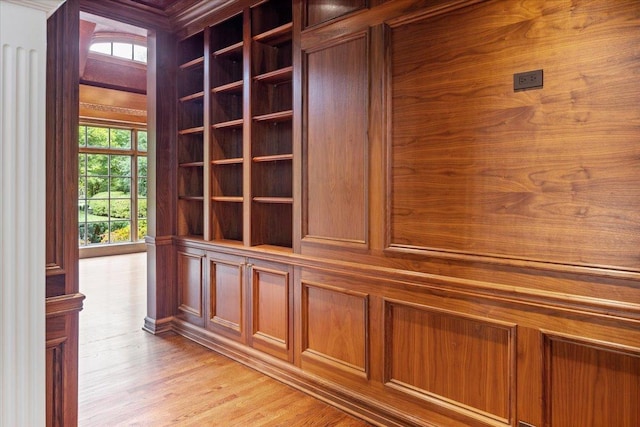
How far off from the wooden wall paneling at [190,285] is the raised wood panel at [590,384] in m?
2.68

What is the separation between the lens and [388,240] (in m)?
2.30

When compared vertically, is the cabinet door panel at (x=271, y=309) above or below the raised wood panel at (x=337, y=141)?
below

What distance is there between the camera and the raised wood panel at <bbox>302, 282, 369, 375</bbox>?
2.46 m

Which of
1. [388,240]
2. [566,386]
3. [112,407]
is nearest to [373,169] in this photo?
[388,240]

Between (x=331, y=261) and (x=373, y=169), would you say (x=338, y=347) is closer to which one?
(x=331, y=261)

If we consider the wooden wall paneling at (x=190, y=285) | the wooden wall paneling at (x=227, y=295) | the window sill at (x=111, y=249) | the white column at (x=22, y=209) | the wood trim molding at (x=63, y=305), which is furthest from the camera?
the window sill at (x=111, y=249)

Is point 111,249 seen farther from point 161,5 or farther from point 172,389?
point 172,389

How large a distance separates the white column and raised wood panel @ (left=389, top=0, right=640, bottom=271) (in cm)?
159

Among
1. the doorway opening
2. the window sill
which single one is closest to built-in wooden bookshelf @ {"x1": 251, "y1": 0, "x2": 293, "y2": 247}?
the doorway opening

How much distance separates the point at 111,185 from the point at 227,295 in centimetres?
636

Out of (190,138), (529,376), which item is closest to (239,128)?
(190,138)

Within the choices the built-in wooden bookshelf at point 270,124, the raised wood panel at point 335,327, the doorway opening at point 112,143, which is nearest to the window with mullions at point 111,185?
the doorway opening at point 112,143

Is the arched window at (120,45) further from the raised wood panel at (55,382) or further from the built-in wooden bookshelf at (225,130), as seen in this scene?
the raised wood panel at (55,382)

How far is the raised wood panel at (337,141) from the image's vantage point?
7.93 feet
